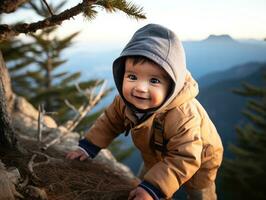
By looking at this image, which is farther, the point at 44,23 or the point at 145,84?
the point at 44,23

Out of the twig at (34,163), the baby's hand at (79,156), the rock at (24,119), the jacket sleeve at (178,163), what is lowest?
the rock at (24,119)

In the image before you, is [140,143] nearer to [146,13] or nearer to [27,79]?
[146,13]

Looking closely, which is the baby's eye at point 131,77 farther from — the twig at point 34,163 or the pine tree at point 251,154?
the pine tree at point 251,154

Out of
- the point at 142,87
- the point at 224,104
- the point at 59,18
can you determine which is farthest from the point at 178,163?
the point at 224,104

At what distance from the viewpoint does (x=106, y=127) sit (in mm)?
3004

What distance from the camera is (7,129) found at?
8.59 ft

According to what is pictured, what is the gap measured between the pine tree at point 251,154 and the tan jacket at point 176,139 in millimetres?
13761

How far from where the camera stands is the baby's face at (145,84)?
2.29m

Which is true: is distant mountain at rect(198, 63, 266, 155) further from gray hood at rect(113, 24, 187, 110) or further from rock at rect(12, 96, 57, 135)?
gray hood at rect(113, 24, 187, 110)

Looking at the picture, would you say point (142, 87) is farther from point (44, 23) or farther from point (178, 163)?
point (44, 23)

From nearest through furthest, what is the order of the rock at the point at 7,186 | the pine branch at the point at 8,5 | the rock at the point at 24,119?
the rock at the point at 7,186 < the pine branch at the point at 8,5 < the rock at the point at 24,119

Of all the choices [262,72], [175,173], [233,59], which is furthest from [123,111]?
[233,59]

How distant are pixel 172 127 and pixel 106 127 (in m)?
0.79

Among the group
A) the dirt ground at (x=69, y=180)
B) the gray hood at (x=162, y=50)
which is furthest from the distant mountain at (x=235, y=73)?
the gray hood at (x=162, y=50)
